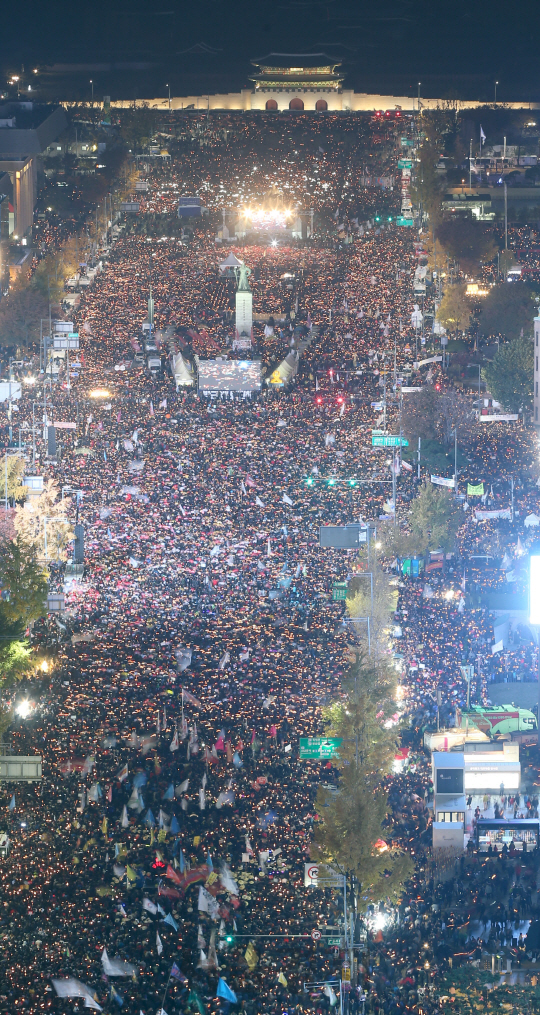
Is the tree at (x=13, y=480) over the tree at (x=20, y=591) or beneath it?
over

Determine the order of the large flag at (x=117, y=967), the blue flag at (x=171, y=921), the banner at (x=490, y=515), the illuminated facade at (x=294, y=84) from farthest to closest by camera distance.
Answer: the illuminated facade at (x=294, y=84), the banner at (x=490, y=515), the blue flag at (x=171, y=921), the large flag at (x=117, y=967)

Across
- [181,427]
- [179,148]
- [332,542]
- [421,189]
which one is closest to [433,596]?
[332,542]

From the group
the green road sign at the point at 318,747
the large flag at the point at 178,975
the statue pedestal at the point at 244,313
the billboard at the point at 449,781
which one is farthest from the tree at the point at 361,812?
the statue pedestal at the point at 244,313

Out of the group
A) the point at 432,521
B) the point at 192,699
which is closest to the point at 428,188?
the point at 432,521

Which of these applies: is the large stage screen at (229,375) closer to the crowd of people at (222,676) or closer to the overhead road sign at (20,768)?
the crowd of people at (222,676)

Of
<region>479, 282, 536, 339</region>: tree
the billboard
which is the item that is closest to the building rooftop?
<region>479, 282, 536, 339</region>: tree

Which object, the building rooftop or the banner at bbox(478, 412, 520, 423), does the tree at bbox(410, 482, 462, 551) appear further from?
the building rooftop

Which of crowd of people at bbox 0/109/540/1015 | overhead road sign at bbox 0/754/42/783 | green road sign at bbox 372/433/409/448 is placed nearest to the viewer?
crowd of people at bbox 0/109/540/1015

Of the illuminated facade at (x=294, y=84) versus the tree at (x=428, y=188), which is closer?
the tree at (x=428, y=188)
